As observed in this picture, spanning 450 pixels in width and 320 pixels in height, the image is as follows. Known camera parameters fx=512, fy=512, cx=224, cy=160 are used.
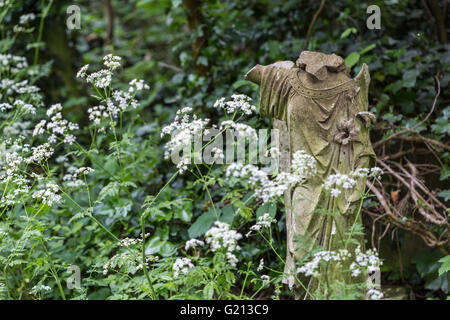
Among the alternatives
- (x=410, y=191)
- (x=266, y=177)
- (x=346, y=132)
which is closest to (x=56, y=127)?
(x=266, y=177)

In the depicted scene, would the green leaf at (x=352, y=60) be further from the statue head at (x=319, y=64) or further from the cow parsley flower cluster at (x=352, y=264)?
the cow parsley flower cluster at (x=352, y=264)

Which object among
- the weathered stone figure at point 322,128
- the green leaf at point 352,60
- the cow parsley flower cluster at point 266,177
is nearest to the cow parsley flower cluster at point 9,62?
the weathered stone figure at point 322,128

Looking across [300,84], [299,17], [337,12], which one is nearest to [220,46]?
[299,17]

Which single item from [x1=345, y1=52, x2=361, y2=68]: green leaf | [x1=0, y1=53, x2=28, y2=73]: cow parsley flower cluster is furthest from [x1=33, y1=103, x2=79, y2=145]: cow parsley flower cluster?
[x1=345, y1=52, x2=361, y2=68]: green leaf

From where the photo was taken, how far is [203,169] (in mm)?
4395

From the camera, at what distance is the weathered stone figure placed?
268 cm

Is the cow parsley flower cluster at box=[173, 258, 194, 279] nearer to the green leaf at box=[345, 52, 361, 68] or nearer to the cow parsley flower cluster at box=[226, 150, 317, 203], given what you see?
the cow parsley flower cluster at box=[226, 150, 317, 203]

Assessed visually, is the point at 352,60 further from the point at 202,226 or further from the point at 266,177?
the point at 266,177

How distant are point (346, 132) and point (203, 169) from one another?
188 cm

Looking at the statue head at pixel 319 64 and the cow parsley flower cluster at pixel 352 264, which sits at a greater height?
the statue head at pixel 319 64

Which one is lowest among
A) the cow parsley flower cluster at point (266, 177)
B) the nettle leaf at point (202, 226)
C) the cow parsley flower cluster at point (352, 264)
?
the nettle leaf at point (202, 226)

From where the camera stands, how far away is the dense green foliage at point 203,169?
346 cm

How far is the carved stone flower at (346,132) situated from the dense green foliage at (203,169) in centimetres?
79
